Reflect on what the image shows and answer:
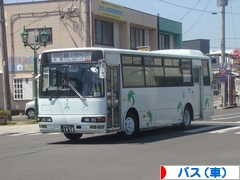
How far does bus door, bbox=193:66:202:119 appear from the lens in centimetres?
2005

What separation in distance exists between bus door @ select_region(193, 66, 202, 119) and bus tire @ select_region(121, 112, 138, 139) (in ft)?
15.3

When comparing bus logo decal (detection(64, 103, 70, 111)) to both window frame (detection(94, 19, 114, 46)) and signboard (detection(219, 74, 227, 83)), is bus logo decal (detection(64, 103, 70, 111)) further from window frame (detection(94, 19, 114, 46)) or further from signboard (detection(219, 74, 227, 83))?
signboard (detection(219, 74, 227, 83))

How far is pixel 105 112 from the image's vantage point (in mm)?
14688

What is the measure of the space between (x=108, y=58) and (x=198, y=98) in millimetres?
6604

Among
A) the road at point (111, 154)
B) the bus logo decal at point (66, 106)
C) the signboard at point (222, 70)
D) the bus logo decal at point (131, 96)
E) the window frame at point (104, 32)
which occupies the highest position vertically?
the window frame at point (104, 32)

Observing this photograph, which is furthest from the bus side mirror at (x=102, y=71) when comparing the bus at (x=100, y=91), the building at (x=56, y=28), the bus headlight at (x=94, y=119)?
the building at (x=56, y=28)

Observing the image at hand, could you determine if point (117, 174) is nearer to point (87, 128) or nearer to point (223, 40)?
point (87, 128)

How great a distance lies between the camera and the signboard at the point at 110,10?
110ft

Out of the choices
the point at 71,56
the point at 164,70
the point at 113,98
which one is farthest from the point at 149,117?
the point at 71,56

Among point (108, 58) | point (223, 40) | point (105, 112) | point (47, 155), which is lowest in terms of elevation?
point (47, 155)

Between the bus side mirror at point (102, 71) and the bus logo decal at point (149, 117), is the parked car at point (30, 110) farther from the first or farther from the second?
the bus side mirror at point (102, 71)

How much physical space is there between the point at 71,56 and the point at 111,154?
12.8ft

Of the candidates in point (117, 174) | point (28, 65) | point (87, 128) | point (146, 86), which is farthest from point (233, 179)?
point (28, 65)

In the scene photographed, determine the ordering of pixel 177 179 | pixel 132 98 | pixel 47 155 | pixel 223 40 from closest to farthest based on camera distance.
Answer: pixel 177 179 → pixel 47 155 → pixel 132 98 → pixel 223 40
